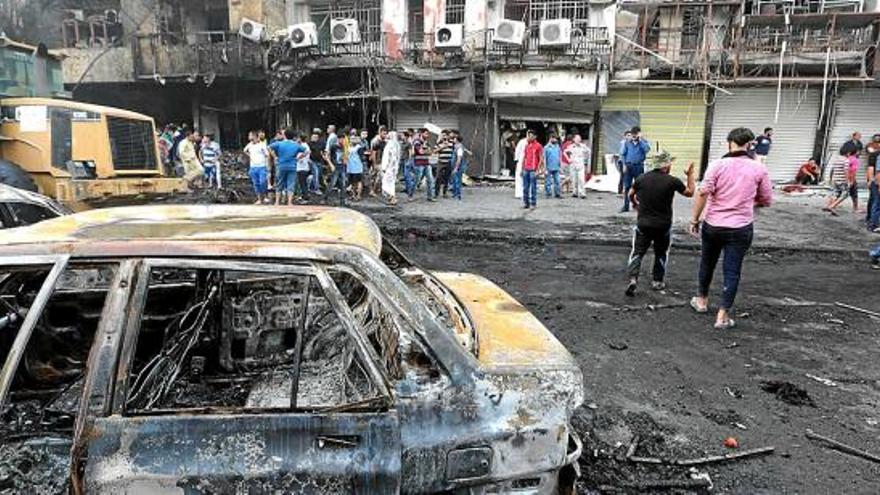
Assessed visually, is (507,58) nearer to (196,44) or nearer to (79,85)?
(196,44)

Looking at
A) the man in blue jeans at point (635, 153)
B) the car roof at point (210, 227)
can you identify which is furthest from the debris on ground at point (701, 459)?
the man in blue jeans at point (635, 153)

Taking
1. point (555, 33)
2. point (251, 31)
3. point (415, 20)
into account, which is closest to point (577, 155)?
point (555, 33)

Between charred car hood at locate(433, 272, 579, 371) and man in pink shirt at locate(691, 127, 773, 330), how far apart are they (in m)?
2.96

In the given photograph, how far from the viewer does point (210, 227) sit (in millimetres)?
2596

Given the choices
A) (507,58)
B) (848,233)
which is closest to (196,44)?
(507,58)

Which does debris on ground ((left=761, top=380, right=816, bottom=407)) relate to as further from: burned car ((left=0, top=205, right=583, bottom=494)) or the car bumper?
the car bumper

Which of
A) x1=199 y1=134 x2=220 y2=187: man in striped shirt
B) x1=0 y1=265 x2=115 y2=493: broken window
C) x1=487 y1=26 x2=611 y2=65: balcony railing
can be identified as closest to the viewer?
x1=0 y1=265 x2=115 y2=493: broken window

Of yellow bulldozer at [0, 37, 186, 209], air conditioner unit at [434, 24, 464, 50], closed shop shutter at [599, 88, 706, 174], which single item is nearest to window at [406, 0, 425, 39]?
air conditioner unit at [434, 24, 464, 50]

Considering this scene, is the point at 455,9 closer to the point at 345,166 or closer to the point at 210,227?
the point at 345,166

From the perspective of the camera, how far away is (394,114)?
64.0 ft

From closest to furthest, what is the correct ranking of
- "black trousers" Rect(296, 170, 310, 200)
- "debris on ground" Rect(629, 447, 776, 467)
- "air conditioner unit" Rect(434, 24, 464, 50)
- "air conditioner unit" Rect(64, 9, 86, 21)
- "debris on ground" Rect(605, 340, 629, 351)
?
"debris on ground" Rect(629, 447, 776, 467) < "debris on ground" Rect(605, 340, 629, 351) < "black trousers" Rect(296, 170, 310, 200) < "air conditioner unit" Rect(434, 24, 464, 50) < "air conditioner unit" Rect(64, 9, 86, 21)

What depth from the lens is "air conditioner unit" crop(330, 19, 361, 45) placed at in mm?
17547

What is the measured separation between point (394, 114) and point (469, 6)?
3.96m

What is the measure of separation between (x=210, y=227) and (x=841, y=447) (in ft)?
12.1
